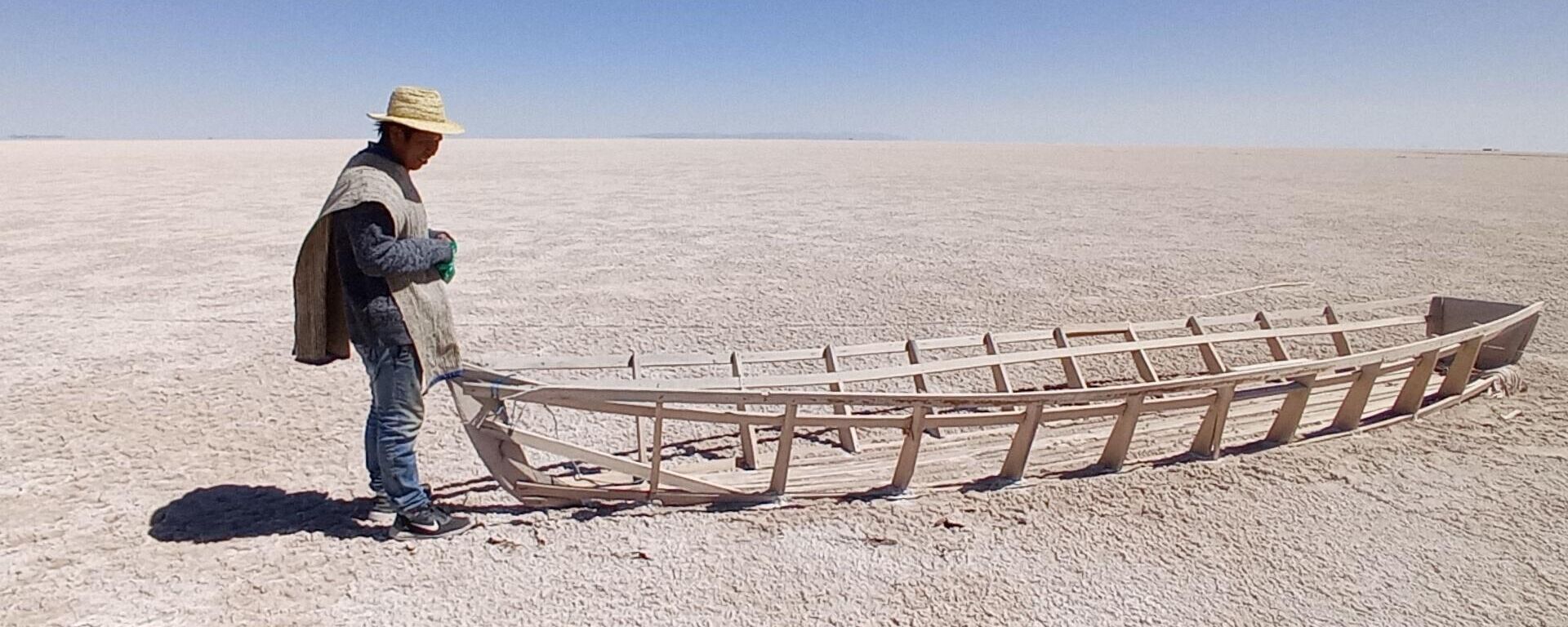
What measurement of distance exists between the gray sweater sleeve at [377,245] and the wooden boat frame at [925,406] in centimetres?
67

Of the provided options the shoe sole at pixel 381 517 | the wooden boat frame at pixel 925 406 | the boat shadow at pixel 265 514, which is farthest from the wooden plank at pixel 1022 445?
the shoe sole at pixel 381 517

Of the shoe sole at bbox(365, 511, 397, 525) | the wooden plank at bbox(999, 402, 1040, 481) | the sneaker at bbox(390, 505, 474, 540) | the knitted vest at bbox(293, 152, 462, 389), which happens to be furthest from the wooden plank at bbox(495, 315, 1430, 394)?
the shoe sole at bbox(365, 511, 397, 525)

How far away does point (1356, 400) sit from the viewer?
5.59 m

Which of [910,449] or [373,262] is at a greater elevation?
[373,262]

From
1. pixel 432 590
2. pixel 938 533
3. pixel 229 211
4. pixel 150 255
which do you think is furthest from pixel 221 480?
pixel 229 211

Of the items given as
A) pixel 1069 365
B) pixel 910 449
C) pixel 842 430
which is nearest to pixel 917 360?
pixel 842 430

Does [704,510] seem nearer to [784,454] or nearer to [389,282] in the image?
[784,454]

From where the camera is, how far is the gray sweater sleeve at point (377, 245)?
333cm

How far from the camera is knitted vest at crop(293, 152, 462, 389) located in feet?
11.1

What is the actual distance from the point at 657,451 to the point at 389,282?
1.38 m

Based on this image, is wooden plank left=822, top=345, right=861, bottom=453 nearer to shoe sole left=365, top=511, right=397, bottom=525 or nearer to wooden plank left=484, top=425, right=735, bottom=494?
wooden plank left=484, top=425, right=735, bottom=494

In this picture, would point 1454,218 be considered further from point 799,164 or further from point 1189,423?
point 799,164

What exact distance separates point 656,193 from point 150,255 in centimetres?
1354

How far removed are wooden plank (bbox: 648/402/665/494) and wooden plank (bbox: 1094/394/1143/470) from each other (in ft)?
7.78
